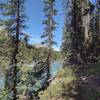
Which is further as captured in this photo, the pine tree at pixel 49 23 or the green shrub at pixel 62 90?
the pine tree at pixel 49 23

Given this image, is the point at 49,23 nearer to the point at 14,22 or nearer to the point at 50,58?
the point at 50,58

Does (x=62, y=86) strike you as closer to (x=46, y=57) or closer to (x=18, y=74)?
(x=18, y=74)

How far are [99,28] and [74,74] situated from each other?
17.2 meters

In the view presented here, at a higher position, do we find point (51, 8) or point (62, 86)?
point (51, 8)

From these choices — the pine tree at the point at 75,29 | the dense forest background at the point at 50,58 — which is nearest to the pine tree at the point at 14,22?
the dense forest background at the point at 50,58

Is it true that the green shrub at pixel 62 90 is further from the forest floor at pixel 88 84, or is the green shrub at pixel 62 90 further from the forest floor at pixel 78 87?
the forest floor at pixel 88 84

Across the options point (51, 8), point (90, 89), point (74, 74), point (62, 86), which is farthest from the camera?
point (51, 8)

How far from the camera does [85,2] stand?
29812mm

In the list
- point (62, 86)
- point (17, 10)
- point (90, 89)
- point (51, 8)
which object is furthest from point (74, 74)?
point (51, 8)

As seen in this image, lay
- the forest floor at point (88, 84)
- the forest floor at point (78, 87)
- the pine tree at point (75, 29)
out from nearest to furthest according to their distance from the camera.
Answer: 1. the forest floor at point (88, 84)
2. the forest floor at point (78, 87)
3. the pine tree at point (75, 29)

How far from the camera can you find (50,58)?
37.0 metres

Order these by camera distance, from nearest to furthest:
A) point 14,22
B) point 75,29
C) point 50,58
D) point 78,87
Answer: point 78,87
point 14,22
point 75,29
point 50,58

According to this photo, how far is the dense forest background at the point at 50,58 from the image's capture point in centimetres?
1664

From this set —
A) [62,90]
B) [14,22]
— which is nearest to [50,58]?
[14,22]
